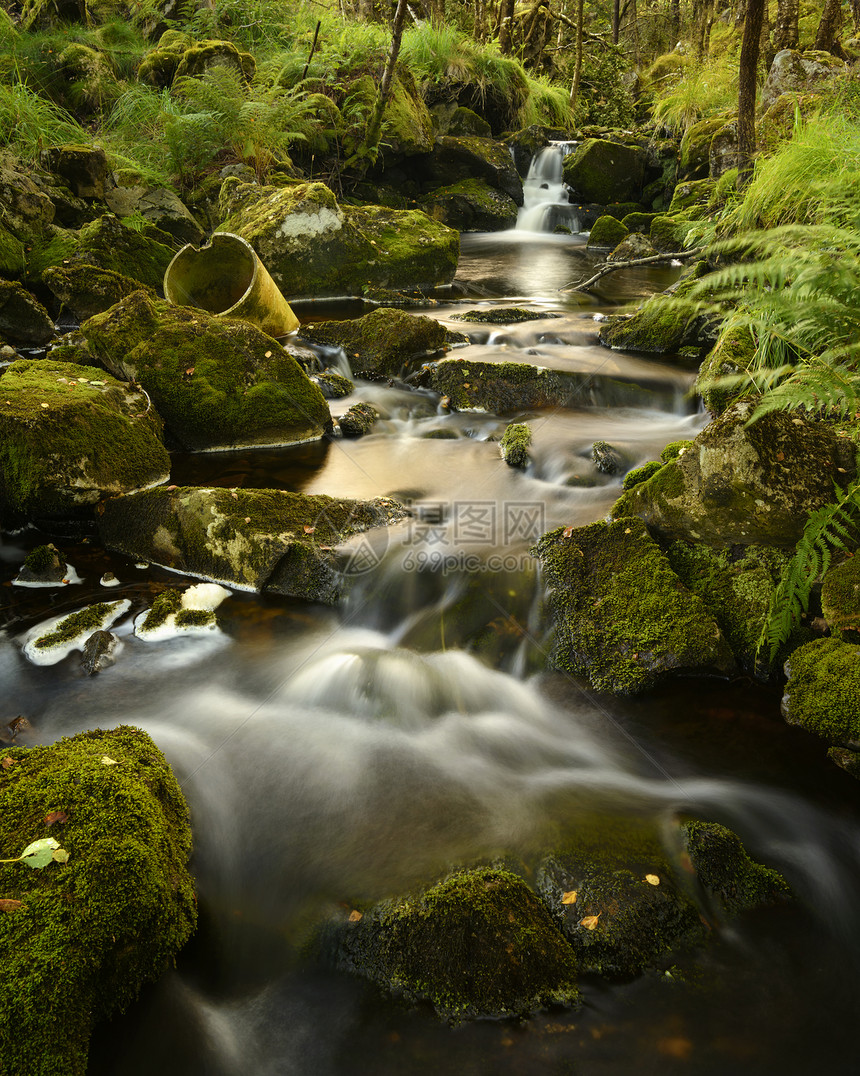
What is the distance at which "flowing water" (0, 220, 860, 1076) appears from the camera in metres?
1.93

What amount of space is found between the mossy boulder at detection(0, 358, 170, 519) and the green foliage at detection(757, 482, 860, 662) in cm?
409

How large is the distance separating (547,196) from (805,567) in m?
15.8

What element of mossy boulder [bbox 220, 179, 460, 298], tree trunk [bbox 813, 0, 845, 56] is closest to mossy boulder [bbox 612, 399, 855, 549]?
mossy boulder [bbox 220, 179, 460, 298]

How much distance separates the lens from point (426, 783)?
2857 mm

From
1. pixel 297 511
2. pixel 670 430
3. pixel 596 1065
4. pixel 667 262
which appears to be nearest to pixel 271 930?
pixel 596 1065

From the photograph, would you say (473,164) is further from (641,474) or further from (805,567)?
(805,567)

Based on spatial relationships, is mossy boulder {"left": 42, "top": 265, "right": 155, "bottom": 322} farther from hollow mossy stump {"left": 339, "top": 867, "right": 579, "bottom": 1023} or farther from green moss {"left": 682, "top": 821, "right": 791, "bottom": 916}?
green moss {"left": 682, "top": 821, "right": 791, "bottom": 916}

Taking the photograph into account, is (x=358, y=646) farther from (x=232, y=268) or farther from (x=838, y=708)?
(x=232, y=268)

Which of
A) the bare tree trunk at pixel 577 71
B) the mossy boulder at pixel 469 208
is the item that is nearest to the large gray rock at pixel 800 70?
the mossy boulder at pixel 469 208

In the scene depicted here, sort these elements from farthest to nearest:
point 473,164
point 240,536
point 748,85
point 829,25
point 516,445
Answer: point 473,164
point 829,25
point 748,85
point 516,445
point 240,536

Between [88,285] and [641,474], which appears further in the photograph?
[88,285]

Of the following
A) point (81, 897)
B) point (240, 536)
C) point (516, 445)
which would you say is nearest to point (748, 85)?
point (516, 445)

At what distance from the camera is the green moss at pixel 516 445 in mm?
5352

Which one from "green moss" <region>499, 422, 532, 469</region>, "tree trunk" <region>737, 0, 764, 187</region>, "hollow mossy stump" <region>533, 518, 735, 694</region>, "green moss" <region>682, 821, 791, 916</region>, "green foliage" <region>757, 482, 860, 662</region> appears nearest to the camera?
"green moss" <region>682, 821, 791, 916</region>
